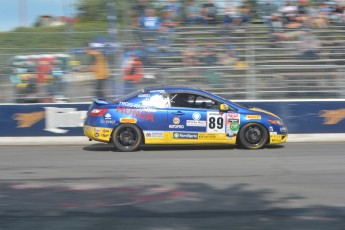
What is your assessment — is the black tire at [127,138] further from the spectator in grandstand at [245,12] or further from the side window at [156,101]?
the spectator in grandstand at [245,12]

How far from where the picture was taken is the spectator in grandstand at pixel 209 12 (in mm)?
18109

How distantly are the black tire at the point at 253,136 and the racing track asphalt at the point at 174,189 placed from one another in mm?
312

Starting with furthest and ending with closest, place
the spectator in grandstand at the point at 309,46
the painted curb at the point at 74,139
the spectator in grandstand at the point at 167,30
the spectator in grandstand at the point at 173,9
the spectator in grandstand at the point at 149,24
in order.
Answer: the spectator in grandstand at the point at 173,9, the spectator in grandstand at the point at 149,24, the spectator in grandstand at the point at 167,30, the spectator in grandstand at the point at 309,46, the painted curb at the point at 74,139

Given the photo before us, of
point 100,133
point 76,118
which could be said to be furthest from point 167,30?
point 100,133

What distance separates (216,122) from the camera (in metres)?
12.6

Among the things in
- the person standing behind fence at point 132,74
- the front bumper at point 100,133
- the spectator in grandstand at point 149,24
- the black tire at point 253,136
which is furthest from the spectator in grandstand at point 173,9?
the front bumper at point 100,133

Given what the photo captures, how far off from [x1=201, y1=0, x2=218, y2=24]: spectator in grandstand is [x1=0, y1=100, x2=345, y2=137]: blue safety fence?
13.4 feet

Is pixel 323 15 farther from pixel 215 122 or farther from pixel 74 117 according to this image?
pixel 74 117

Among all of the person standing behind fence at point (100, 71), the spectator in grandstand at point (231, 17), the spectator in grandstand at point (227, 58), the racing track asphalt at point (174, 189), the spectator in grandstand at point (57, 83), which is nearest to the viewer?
the racing track asphalt at point (174, 189)

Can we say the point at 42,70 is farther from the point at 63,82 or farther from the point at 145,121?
the point at 145,121

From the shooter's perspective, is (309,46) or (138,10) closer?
(309,46)

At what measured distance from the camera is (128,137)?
499 inches

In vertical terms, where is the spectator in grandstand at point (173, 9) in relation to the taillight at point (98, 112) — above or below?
above

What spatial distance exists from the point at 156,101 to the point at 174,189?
467 centimetres
